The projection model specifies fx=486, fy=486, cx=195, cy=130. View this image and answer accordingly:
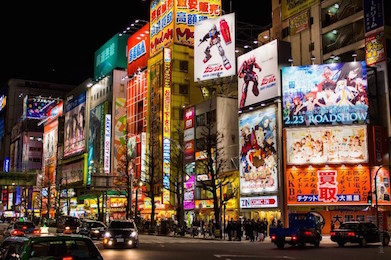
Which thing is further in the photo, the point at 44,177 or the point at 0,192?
the point at 0,192

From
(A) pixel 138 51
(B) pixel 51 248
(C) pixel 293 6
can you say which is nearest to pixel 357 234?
(B) pixel 51 248

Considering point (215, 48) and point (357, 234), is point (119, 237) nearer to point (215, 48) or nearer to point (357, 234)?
point (357, 234)

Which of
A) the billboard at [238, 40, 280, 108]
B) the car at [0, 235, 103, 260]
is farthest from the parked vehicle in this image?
the billboard at [238, 40, 280, 108]

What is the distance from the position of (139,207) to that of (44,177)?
56.2 meters

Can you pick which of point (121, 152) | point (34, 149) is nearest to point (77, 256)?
point (121, 152)

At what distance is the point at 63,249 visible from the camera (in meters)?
9.30

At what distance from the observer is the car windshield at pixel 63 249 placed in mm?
9094

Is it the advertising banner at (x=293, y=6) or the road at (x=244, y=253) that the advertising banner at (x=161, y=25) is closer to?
the advertising banner at (x=293, y=6)

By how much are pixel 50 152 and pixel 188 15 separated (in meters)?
67.4

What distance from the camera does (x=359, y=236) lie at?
29.0 m

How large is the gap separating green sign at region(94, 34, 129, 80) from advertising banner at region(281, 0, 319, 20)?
39485mm

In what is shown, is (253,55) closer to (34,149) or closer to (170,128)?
(170,128)

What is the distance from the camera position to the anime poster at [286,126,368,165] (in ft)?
148

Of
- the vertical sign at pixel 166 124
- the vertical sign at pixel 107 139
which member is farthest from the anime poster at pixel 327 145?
the vertical sign at pixel 107 139
